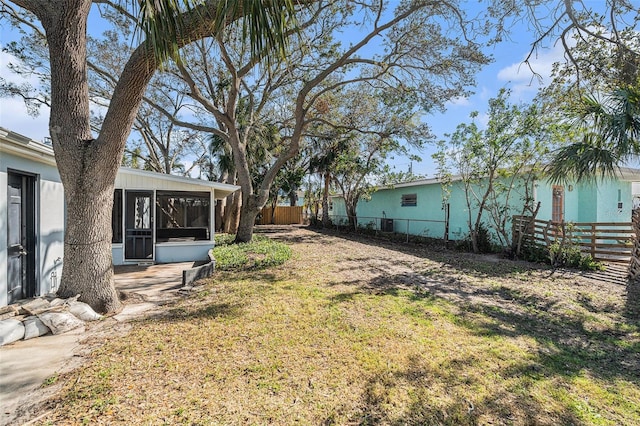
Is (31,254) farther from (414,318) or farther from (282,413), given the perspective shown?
(414,318)

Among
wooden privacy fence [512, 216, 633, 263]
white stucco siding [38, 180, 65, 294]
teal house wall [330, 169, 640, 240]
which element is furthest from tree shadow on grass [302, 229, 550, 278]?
white stucco siding [38, 180, 65, 294]

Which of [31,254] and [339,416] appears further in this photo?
[31,254]

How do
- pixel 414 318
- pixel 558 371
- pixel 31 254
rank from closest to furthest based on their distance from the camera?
1. pixel 558 371
2. pixel 414 318
3. pixel 31 254

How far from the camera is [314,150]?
71.6ft

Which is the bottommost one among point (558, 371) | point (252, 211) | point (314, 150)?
point (558, 371)

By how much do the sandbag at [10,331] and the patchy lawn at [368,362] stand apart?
112 cm

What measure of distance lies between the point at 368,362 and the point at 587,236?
9.12 m

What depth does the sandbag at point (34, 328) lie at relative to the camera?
3871mm

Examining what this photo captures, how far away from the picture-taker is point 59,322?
4.06 m

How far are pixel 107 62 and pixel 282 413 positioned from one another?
49.9ft

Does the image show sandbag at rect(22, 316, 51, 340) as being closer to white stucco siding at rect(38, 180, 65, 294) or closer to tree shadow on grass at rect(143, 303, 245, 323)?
tree shadow on grass at rect(143, 303, 245, 323)

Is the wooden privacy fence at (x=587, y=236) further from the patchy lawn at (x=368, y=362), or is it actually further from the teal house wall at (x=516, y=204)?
the patchy lawn at (x=368, y=362)

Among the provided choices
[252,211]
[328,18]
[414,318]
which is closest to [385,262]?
[414,318]

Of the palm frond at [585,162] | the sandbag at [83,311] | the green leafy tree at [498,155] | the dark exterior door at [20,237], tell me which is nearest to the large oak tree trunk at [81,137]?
the sandbag at [83,311]
